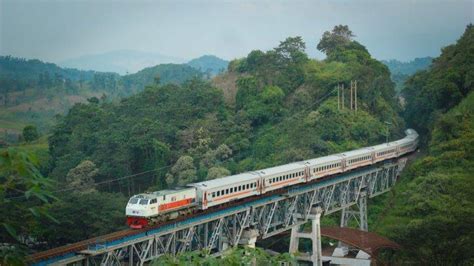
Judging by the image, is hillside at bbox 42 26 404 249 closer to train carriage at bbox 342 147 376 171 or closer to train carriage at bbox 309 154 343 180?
train carriage at bbox 342 147 376 171

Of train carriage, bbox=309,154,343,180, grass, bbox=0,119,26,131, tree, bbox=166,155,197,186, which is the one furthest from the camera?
grass, bbox=0,119,26,131

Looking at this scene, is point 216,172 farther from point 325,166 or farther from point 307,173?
point 307,173

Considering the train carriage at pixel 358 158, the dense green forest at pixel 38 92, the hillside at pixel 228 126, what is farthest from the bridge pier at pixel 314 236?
the dense green forest at pixel 38 92

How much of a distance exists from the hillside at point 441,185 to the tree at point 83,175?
2248 centimetres

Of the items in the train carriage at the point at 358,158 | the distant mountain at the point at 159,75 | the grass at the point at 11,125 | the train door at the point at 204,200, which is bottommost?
the train carriage at the point at 358,158

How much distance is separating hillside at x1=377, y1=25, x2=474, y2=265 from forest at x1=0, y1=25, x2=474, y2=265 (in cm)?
9

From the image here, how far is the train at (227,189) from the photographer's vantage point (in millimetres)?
23438

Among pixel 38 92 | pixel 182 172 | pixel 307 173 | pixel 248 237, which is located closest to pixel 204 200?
pixel 248 237

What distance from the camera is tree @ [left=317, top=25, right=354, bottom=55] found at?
75312 mm

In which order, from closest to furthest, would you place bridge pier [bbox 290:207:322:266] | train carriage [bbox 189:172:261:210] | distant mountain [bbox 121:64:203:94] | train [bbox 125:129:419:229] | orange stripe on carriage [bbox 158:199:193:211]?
train [bbox 125:129:419:229] → orange stripe on carriage [bbox 158:199:193:211] → train carriage [bbox 189:172:261:210] → bridge pier [bbox 290:207:322:266] → distant mountain [bbox 121:64:203:94]

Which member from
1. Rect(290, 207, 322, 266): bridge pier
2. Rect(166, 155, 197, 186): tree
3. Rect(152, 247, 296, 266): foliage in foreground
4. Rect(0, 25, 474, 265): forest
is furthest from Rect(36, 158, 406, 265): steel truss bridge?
Rect(166, 155, 197, 186): tree

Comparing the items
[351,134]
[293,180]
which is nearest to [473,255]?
[293,180]

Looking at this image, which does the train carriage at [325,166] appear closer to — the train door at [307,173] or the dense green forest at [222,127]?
the train door at [307,173]

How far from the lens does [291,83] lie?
2482 inches
